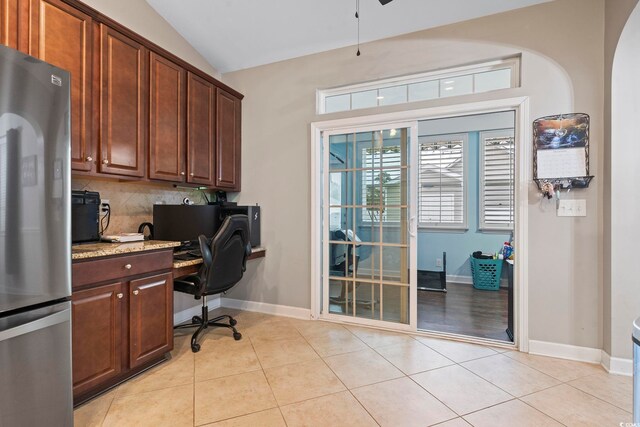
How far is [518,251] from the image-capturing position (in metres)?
2.48

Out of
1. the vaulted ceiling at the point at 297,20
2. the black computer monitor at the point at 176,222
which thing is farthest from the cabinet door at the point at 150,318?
the vaulted ceiling at the point at 297,20

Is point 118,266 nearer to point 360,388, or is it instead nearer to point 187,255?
point 187,255

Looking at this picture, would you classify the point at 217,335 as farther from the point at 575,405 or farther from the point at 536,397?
the point at 575,405

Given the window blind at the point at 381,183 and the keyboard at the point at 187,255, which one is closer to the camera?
the keyboard at the point at 187,255

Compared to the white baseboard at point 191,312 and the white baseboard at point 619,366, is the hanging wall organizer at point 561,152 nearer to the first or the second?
the white baseboard at point 619,366

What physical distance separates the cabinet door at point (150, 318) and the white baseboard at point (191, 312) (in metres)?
0.89

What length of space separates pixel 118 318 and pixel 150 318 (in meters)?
0.23

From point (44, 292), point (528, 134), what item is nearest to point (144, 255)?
point (44, 292)

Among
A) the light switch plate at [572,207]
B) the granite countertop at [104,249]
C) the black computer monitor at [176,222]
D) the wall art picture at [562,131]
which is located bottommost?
the granite countertop at [104,249]

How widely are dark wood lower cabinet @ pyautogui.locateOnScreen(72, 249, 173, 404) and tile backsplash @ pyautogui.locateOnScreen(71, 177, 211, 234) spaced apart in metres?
0.74

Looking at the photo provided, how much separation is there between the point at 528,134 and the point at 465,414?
212cm

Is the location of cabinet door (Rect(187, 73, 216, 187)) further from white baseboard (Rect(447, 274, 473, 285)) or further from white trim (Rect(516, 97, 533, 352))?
white baseboard (Rect(447, 274, 473, 285))

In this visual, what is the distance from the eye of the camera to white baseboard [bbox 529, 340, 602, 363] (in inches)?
89.4

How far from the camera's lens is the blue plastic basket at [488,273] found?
→ 439 centimetres
